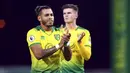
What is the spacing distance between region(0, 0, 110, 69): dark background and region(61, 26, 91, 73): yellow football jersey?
60 millimetres

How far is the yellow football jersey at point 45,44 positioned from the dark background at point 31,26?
74mm

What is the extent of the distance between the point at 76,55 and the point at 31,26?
0.61 meters

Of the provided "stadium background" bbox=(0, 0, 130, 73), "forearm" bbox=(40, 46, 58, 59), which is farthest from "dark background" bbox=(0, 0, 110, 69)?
"forearm" bbox=(40, 46, 58, 59)

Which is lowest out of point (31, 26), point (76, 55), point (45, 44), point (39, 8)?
point (76, 55)

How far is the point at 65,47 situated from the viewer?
159 inches

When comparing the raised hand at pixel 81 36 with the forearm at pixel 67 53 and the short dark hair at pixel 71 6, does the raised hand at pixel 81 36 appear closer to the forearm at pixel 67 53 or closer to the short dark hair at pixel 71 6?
the forearm at pixel 67 53

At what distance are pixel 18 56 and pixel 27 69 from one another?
19cm

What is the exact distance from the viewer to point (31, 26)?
161 inches

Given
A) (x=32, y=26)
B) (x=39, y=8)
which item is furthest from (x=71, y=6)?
(x=32, y=26)

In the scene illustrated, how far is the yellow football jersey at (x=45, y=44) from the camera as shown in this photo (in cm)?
404

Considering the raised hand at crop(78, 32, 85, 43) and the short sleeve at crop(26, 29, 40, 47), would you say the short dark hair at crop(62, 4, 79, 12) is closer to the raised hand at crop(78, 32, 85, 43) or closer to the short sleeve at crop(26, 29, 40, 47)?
the raised hand at crop(78, 32, 85, 43)

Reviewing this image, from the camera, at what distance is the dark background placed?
4031mm

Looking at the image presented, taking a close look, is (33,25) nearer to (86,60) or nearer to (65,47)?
(65,47)

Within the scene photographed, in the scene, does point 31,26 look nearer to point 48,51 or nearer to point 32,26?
point 32,26
